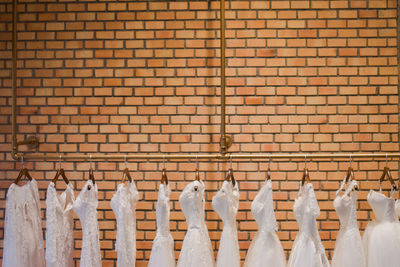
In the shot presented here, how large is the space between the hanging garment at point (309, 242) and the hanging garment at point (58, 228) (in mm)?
1236

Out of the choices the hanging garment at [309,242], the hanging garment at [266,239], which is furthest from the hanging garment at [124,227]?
the hanging garment at [309,242]

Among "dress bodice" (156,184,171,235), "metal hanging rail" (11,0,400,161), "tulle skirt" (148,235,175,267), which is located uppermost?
"metal hanging rail" (11,0,400,161)

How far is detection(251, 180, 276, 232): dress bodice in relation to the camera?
2303mm

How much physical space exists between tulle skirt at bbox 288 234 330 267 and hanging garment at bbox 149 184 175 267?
67 centimetres

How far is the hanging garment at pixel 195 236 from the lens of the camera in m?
2.28

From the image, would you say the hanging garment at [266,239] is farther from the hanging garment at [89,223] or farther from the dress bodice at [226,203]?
the hanging garment at [89,223]

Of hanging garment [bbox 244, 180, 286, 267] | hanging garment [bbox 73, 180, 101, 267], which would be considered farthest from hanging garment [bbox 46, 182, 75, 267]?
hanging garment [bbox 244, 180, 286, 267]

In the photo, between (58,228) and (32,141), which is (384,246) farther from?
(32,141)

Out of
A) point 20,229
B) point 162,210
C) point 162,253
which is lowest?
point 162,253

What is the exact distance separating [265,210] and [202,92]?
98cm

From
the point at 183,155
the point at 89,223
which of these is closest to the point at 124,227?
the point at 89,223

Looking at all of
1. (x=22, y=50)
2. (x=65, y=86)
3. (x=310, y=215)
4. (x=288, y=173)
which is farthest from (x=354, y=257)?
(x=22, y=50)

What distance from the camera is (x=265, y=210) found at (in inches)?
91.0

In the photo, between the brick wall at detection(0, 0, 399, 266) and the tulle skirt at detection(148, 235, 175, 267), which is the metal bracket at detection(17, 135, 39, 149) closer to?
the brick wall at detection(0, 0, 399, 266)
